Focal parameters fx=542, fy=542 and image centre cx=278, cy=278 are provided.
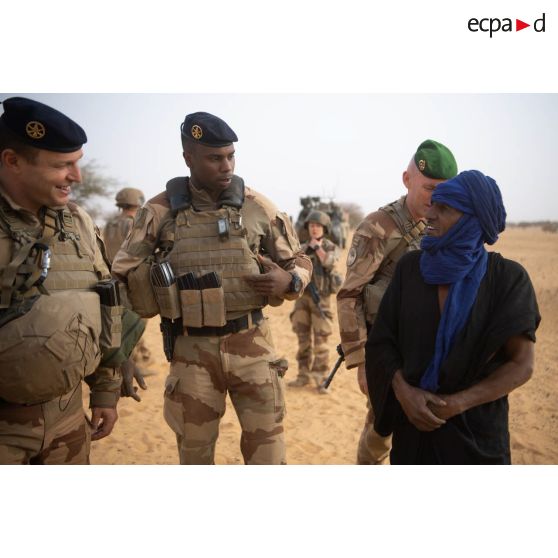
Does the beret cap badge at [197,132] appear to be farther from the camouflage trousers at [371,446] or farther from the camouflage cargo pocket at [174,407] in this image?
the camouflage trousers at [371,446]

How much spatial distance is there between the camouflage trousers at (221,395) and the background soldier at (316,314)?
3.70 metres

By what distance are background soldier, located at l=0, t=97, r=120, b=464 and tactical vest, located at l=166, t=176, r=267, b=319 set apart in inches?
27.0

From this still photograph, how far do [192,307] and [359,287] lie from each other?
1072 millimetres

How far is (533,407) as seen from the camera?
611 centimetres

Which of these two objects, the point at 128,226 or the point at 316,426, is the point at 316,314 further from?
the point at 128,226

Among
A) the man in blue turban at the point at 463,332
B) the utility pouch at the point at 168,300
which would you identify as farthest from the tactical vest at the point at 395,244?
the utility pouch at the point at 168,300

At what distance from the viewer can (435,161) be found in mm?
3348

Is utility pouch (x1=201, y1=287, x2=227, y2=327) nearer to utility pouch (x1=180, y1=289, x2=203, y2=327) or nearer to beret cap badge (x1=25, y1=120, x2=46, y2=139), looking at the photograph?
utility pouch (x1=180, y1=289, x2=203, y2=327)

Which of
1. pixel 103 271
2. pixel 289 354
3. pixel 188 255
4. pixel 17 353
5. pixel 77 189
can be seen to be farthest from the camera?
pixel 77 189

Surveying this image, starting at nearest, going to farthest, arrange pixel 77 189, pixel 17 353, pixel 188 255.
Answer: pixel 17 353, pixel 188 255, pixel 77 189

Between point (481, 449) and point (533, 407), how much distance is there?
164 inches

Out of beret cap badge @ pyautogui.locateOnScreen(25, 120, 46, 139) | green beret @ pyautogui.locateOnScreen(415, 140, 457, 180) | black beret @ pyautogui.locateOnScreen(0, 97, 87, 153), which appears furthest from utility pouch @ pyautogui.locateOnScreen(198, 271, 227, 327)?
green beret @ pyautogui.locateOnScreen(415, 140, 457, 180)

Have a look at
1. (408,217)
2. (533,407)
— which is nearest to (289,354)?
(533,407)

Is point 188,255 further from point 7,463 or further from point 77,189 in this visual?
point 77,189
